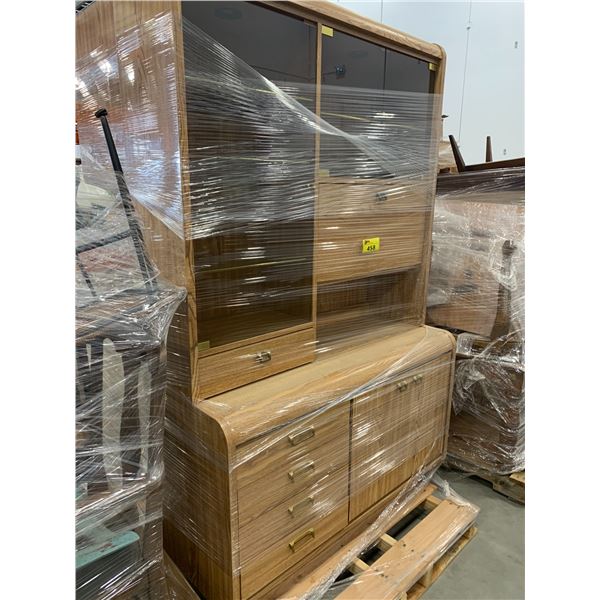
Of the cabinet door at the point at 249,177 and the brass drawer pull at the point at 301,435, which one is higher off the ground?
the cabinet door at the point at 249,177

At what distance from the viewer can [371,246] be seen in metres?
1.46

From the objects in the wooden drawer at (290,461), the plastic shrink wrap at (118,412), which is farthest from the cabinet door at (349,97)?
the wooden drawer at (290,461)

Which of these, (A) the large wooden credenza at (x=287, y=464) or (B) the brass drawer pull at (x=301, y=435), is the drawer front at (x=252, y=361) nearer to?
(A) the large wooden credenza at (x=287, y=464)

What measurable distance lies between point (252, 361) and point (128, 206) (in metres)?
0.53

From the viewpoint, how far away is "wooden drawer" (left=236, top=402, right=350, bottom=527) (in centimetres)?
106

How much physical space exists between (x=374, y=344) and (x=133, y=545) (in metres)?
0.99

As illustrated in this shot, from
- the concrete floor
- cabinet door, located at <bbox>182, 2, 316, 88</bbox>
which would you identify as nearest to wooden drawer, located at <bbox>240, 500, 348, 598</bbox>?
the concrete floor

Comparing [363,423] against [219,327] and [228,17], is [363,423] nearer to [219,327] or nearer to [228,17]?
[219,327]

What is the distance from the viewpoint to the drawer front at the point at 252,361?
1.10 meters

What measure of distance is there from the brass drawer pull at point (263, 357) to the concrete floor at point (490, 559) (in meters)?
0.93

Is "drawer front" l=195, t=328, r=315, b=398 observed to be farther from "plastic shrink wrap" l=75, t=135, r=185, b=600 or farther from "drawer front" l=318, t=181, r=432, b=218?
"drawer front" l=318, t=181, r=432, b=218

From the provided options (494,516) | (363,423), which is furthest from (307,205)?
(494,516)

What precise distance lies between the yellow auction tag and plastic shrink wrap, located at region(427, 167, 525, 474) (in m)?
0.55

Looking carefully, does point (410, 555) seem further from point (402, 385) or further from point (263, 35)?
point (263, 35)
